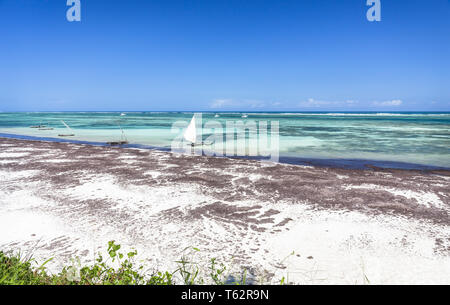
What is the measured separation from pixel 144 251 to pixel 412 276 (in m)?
4.17

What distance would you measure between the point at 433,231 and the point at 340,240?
1.98 metres

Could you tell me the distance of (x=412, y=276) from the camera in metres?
3.55

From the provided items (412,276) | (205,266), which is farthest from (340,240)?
(205,266)

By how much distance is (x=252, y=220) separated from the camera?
5.34 m

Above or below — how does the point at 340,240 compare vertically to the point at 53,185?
below

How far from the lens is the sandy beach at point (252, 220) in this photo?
384 cm

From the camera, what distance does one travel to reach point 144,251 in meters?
4.14

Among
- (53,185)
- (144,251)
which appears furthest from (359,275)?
(53,185)

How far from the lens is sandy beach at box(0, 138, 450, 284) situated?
3.84m
